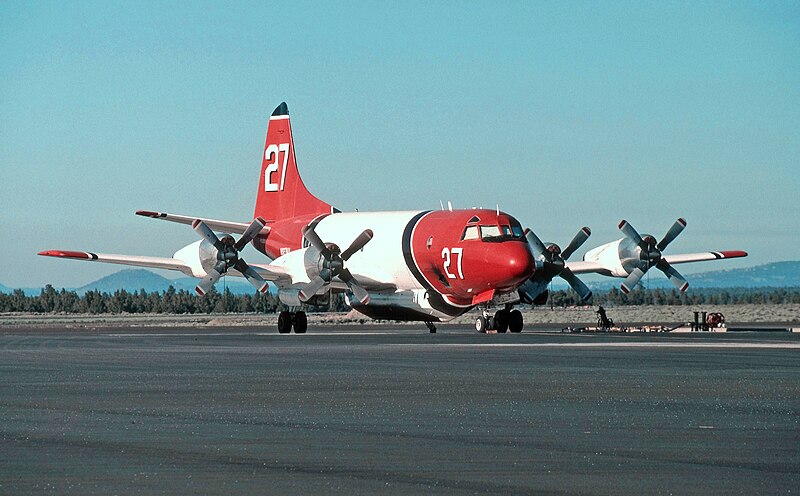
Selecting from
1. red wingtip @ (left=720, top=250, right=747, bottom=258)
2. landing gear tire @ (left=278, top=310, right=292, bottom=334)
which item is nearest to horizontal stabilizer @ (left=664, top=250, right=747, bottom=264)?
red wingtip @ (left=720, top=250, right=747, bottom=258)

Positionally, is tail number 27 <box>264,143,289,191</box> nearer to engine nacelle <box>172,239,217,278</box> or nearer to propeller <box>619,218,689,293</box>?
engine nacelle <box>172,239,217,278</box>

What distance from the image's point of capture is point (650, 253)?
55406mm

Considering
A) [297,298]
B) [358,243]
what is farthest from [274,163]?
[358,243]

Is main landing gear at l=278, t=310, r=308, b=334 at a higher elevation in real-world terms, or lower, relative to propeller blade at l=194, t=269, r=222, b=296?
lower

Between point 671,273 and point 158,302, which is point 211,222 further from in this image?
point 158,302

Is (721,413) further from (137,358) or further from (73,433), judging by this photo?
(137,358)

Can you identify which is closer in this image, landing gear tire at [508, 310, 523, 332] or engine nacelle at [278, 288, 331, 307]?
landing gear tire at [508, 310, 523, 332]

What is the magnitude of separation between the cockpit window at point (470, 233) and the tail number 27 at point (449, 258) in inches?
22.9

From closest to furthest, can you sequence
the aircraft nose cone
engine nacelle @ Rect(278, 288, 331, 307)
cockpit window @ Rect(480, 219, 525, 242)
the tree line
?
the aircraft nose cone, cockpit window @ Rect(480, 219, 525, 242), engine nacelle @ Rect(278, 288, 331, 307), the tree line

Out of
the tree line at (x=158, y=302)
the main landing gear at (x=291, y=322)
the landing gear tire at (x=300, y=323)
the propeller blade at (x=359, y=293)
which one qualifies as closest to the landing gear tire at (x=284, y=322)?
the main landing gear at (x=291, y=322)

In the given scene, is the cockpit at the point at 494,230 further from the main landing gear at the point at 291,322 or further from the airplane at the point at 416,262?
the main landing gear at the point at 291,322

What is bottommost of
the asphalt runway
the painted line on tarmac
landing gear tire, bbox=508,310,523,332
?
the asphalt runway

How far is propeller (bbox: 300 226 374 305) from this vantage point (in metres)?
52.1

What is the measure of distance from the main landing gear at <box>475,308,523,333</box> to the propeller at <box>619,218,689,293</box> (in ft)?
19.9
